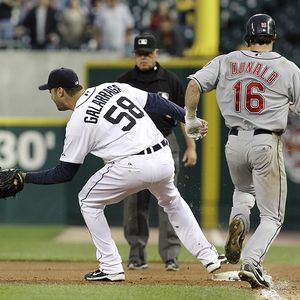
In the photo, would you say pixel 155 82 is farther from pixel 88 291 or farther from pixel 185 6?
pixel 185 6

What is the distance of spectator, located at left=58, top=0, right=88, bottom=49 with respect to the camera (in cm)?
1702

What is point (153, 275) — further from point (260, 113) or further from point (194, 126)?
point (260, 113)

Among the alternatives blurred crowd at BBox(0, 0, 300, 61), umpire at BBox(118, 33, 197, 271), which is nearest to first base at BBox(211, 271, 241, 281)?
umpire at BBox(118, 33, 197, 271)

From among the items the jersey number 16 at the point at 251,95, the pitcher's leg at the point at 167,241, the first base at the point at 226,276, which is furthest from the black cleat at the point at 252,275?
the pitcher's leg at the point at 167,241

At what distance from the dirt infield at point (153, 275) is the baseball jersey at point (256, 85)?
1267 millimetres

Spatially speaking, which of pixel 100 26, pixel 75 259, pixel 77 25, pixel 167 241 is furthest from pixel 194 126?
pixel 100 26

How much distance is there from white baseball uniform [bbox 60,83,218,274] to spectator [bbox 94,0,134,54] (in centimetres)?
943

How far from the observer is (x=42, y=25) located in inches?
674

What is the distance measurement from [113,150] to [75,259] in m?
3.22

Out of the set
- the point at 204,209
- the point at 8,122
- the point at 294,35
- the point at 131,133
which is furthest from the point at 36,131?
the point at 131,133

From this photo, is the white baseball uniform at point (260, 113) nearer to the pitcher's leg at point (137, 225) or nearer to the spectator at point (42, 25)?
the pitcher's leg at point (137, 225)

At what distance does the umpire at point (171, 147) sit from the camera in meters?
9.43

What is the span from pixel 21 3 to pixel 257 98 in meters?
11.4

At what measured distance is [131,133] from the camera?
298 inches
